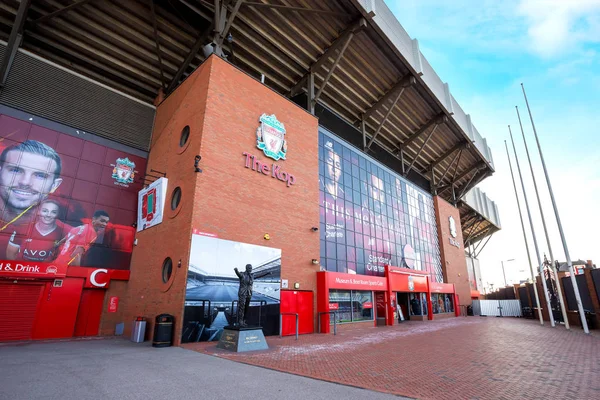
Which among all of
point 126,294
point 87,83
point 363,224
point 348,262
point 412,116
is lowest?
point 126,294

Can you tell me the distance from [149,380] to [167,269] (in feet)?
24.7

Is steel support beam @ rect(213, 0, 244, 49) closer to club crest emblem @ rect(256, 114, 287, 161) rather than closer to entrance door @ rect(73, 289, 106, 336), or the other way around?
club crest emblem @ rect(256, 114, 287, 161)

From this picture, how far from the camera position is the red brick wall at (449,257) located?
32625 mm

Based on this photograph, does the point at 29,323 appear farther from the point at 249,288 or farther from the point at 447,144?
the point at 447,144

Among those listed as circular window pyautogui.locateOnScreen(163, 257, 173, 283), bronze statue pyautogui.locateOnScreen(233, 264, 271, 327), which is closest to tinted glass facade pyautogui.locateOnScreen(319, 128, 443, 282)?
bronze statue pyautogui.locateOnScreen(233, 264, 271, 327)

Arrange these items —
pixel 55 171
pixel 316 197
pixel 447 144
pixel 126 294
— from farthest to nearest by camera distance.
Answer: pixel 447 144 < pixel 316 197 < pixel 126 294 < pixel 55 171

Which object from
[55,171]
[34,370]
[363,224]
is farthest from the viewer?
[363,224]

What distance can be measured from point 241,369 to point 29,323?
37.1ft

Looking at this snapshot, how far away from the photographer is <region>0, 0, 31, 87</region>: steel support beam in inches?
516

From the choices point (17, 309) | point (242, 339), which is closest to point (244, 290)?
point (242, 339)

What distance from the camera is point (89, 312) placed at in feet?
47.3

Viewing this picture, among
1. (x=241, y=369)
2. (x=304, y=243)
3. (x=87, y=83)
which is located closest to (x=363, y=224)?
(x=304, y=243)

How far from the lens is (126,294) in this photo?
15.3 metres

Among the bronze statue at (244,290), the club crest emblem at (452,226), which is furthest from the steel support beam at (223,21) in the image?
the club crest emblem at (452,226)
